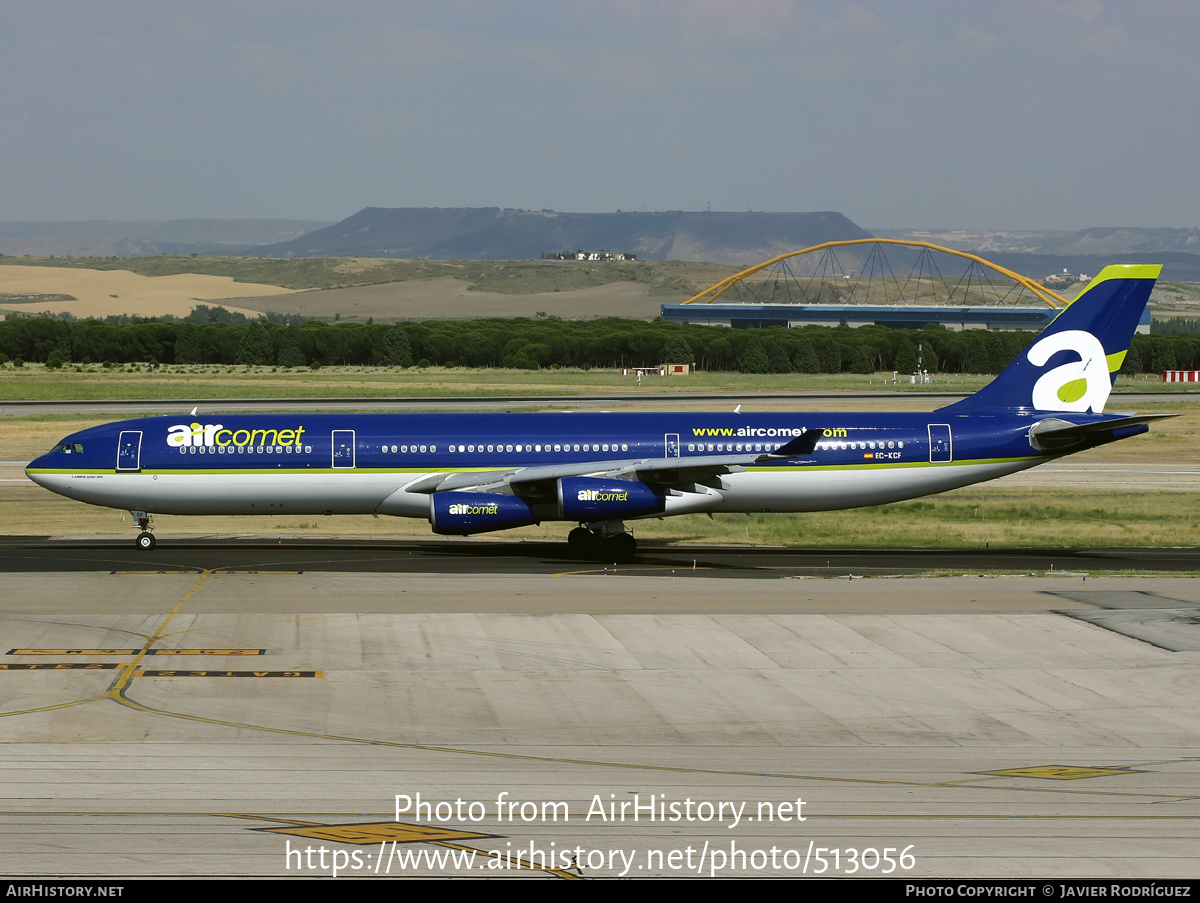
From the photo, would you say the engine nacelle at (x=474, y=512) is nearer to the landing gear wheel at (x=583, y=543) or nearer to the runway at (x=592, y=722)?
the runway at (x=592, y=722)

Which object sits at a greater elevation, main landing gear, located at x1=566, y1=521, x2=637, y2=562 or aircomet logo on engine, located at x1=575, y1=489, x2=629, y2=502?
aircomet logo on engine, located at x1=575, y1=489, x2=629, y2=502

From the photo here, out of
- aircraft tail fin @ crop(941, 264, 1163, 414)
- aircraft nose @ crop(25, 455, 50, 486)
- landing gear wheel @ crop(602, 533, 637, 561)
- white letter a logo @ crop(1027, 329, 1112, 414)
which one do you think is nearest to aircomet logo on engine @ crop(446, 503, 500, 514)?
landing gear wheel @ crop(602, 533, 637, 561)

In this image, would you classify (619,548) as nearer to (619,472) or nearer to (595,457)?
(619,472)

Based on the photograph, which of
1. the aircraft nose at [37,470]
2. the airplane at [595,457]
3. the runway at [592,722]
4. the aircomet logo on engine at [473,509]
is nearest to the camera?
the runway at [592,722]

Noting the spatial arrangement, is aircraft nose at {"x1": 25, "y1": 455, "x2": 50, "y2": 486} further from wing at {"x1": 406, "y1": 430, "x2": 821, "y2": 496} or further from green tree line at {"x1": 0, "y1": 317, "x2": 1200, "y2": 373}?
green tree line at {"x1": 0, "y1": 317, "x2": 1200, "y2": 373}

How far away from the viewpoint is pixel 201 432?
42375 mm

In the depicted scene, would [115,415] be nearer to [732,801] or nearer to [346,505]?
[346,505]

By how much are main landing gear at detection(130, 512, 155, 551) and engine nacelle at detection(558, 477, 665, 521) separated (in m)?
14.1

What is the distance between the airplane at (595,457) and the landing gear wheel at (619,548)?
0.05 m

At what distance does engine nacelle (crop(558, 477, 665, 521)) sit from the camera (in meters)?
39.8

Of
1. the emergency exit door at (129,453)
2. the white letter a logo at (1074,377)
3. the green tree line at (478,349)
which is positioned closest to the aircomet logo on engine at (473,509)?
the emergency exit door at (129,453)

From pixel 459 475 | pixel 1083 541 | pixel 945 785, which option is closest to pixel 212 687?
pixel 945 785

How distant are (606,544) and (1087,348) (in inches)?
745

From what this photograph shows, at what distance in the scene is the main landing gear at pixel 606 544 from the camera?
41.9 meters
